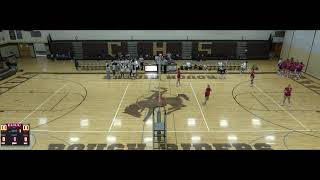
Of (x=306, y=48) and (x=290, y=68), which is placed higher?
(x=306, y=48)

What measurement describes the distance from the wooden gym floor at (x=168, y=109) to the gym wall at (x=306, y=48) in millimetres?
2084

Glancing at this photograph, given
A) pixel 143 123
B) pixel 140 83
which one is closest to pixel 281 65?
pixel 140 83

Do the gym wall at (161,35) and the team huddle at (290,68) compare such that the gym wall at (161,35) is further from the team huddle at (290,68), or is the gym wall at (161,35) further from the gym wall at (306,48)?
the team huddle at (290,68)

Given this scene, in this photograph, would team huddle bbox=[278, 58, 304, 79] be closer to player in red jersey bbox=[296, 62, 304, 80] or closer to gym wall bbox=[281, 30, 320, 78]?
player in red jersey bbox=[296, 62, 304, 80]

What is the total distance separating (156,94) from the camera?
1983cm

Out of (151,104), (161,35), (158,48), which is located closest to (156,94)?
(151,104)

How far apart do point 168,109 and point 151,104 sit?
1.39 meters


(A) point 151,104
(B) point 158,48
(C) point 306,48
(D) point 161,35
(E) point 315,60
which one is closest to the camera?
(A) point 151,104

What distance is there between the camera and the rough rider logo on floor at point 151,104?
1633cm

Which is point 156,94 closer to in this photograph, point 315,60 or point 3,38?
point 315,60
